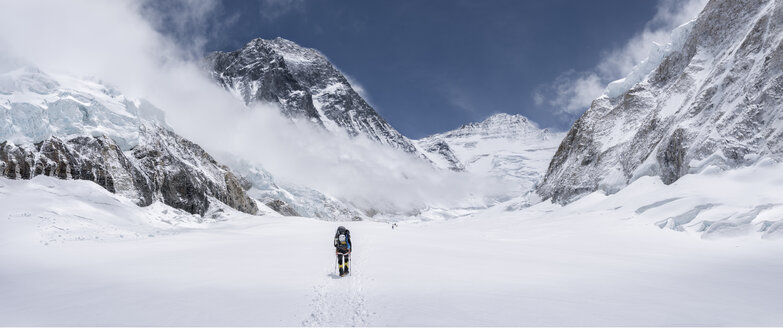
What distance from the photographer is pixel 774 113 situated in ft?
113

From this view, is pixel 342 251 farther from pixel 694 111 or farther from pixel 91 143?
pixel 91 143

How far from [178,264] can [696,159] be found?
44.4 meters

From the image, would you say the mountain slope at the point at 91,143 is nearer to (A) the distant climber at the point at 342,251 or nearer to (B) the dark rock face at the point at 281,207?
(B) the dark rock face at the point at 281,207

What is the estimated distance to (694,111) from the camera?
45.6m

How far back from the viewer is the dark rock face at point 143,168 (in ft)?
172

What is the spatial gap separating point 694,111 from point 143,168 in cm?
7889

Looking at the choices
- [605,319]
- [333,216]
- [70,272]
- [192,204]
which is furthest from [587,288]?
[333,216]

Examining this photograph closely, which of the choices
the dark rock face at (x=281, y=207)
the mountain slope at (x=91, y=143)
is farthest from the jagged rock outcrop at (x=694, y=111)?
the dark rock face at (x=281, y=207)

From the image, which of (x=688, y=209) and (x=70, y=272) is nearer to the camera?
(x=70, y=272)

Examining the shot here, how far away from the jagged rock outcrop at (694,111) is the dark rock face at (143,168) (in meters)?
66.8

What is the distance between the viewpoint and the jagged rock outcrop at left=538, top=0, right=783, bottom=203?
35.9 m

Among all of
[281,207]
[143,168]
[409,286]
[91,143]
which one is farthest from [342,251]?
[281,207]

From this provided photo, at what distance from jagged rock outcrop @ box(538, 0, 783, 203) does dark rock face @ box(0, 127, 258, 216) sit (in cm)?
6678

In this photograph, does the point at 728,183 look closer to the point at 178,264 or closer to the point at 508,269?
the point at 508,269
